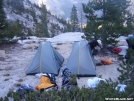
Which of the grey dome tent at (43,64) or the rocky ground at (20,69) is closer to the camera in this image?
the rocky ground at (20,69)

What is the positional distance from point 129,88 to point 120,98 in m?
0.86

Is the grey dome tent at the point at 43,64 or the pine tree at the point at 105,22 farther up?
the pine tree at the point at 105,22

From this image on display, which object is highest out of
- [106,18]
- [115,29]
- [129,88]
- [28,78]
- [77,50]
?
[106,18]

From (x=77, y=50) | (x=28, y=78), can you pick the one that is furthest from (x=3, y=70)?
(x=77, y=50)

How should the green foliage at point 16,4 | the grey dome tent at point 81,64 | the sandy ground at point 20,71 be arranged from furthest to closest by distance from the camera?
the green foliage at point 16,4
the grey dome tent at point 81,64
the sandy ground at point 20,71

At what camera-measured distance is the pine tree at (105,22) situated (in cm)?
1411

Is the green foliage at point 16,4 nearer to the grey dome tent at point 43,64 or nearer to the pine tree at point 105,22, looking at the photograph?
the pine tree at point 105,22

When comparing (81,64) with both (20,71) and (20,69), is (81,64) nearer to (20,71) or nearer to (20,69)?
(20,71)

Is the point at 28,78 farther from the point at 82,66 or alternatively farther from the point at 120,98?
the point at 120,98

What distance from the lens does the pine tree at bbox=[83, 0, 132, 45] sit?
14109mm

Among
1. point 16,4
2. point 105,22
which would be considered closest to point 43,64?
point 105,22

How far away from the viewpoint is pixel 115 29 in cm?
1389

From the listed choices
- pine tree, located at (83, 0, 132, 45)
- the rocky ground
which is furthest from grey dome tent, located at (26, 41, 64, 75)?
pine tree, located at (83, 0, 132, 45)

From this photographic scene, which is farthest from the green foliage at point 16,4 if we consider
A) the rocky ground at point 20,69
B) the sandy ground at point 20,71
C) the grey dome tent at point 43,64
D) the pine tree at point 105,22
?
the grey dome tent at point 43,64
